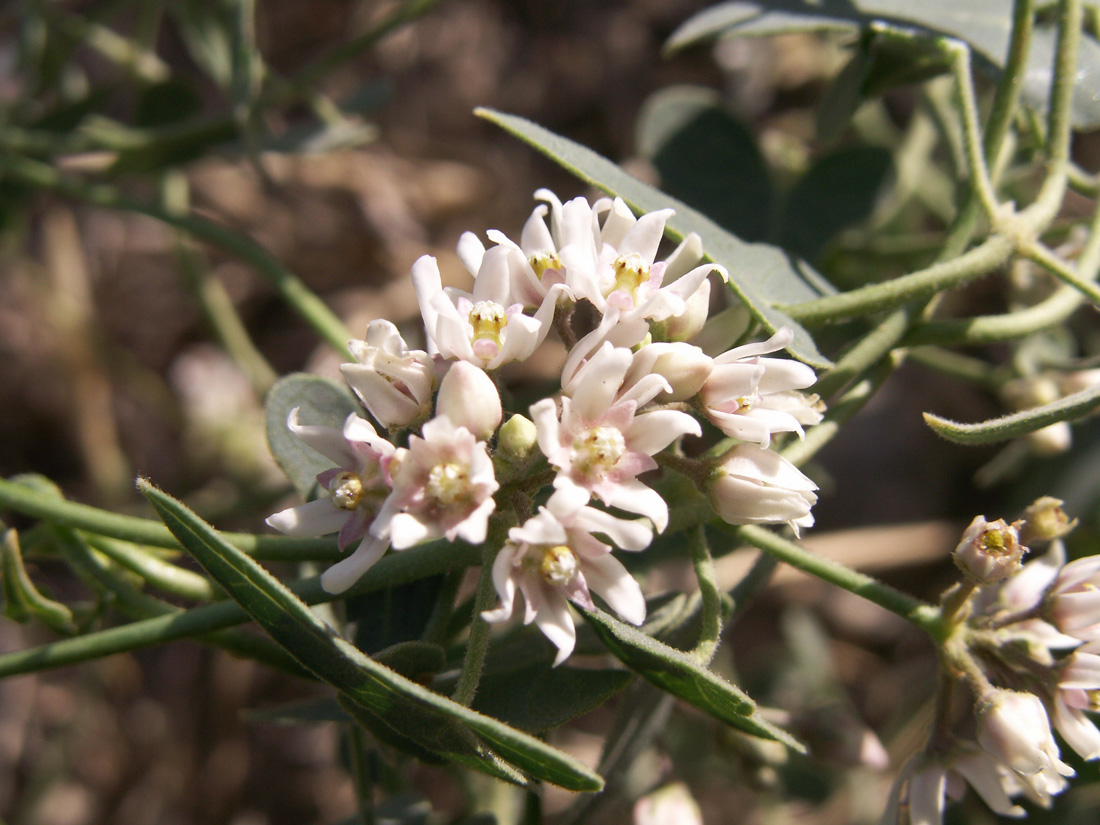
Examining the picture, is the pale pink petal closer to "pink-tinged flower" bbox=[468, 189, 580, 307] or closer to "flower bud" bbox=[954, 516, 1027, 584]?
"pink-tinged flower" bbox=[468, 189, 580, 307]

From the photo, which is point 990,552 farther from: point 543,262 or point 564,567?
point 543,262

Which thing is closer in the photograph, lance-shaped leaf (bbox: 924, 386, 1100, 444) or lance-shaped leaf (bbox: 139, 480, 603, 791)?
lance-shaped leaf (bbox: 139, 480, 603, 791)

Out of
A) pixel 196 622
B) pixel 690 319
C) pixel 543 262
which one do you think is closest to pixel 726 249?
pixel 690 319

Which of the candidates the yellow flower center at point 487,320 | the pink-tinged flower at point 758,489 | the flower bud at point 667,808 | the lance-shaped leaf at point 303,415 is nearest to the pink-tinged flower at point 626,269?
the yellow flower center at point 487,320

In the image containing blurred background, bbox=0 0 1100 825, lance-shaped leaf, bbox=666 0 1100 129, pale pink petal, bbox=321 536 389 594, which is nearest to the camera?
pale pink petal, bbox=321 536 389 594

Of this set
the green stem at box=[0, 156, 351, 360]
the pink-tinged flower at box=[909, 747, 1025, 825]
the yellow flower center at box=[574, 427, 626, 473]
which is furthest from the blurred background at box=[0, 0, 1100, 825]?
the yellow flower center at box=[574, 427, 626, 473]

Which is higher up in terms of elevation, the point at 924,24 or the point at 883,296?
the point at 924,24
